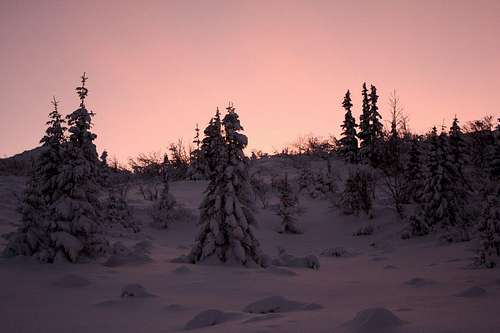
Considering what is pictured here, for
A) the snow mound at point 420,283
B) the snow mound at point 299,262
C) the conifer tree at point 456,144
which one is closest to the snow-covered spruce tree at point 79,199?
the snow mound at point 299,262

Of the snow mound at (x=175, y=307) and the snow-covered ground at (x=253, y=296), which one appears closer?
the snow-covered ground at (x=253, y=296)

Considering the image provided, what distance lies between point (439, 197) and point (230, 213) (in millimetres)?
16620

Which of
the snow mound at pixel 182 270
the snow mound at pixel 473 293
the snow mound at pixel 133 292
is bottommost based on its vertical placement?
the snow mound at pixel 182 270

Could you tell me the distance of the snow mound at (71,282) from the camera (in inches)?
479

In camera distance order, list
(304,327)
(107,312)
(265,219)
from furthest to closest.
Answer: (265,219)
(107,312)
(304,327)

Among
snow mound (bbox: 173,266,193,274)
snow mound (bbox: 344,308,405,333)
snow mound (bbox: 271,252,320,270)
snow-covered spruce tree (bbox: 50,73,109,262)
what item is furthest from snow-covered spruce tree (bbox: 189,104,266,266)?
snow mound (bbox: 344,308,405,333)

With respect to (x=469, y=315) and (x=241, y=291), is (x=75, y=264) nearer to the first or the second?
(x=241, y=291)

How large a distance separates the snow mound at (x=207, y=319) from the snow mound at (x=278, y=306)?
935 mm

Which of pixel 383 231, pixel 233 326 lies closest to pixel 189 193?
pixel 383 231

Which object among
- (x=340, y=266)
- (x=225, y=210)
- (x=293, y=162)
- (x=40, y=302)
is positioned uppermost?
(x=293, y=162)

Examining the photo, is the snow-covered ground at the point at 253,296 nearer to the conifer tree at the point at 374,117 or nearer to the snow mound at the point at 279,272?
the snow mound at the point at 279,272

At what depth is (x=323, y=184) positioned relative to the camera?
48844 mm

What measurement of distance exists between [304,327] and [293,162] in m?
69.3

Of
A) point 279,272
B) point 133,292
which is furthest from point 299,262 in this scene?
point 133,292
